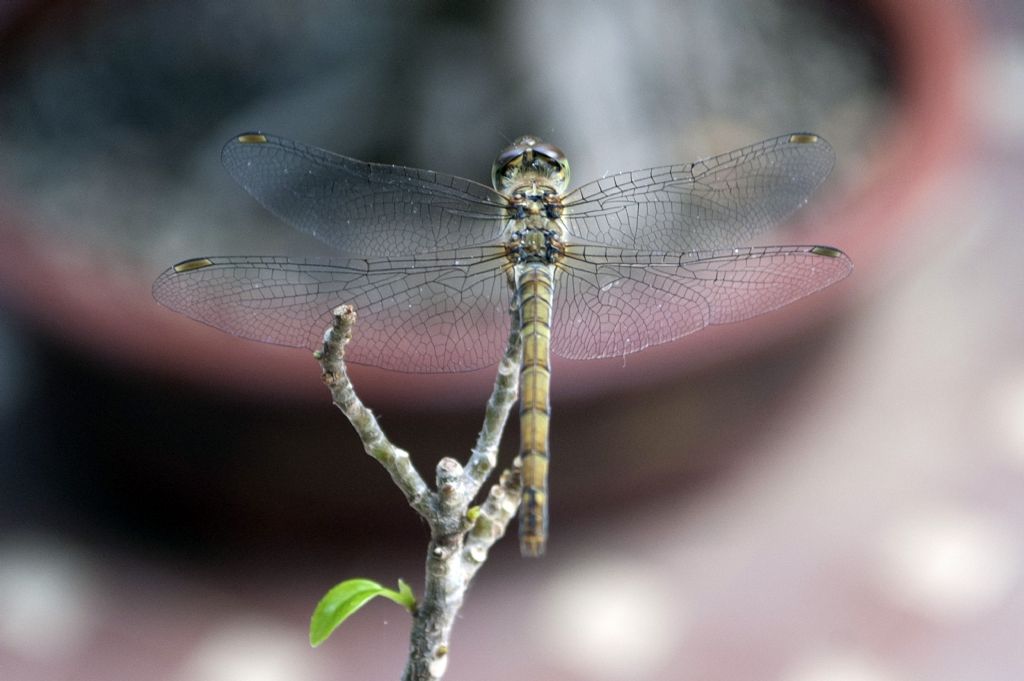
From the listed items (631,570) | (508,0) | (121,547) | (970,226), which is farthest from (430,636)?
(970,226)

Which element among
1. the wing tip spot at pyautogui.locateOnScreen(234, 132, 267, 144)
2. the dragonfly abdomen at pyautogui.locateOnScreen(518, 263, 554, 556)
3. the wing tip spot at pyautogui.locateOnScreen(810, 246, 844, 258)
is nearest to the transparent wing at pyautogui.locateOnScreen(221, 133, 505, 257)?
the wing tip spot at pyautogui.locateOnScreen(234, 132, 267, 144)

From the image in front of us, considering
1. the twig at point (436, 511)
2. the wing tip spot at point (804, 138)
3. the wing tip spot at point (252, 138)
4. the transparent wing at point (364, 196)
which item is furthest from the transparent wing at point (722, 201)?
the twig at point (436, 511)

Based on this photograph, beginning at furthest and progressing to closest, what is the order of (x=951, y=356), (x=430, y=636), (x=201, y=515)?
(x=951, y=356) < (x=201, y=515) < (x=430, y=636)

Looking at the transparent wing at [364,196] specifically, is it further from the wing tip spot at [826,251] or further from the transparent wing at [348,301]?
the wing tip spot at [826,251]

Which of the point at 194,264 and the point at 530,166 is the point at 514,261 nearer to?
the point at 530,166

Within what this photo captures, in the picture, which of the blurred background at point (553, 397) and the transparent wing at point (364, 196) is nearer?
the transparent wing at point (364, 196)

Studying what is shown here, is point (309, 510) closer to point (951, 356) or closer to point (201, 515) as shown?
point (201, 515)
